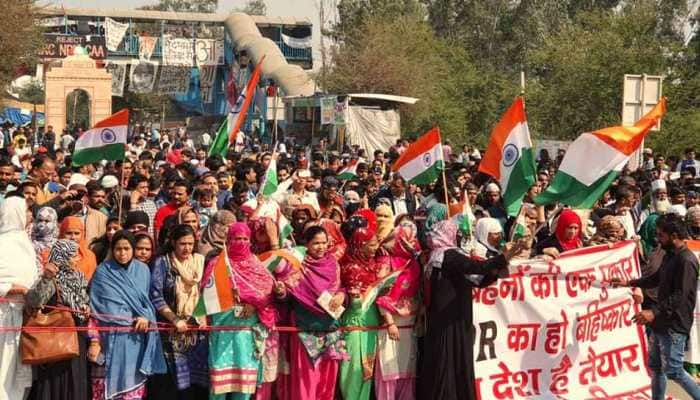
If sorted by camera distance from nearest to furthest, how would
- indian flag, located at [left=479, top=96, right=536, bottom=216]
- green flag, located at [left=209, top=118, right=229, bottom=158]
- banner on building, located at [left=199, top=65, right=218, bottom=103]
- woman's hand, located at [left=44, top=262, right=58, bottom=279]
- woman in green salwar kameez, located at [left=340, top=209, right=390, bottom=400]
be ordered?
1. woman's hand, located at [left=44, top=262, right=58, bottom=279]
2. woman in green salwar kameez, located at [left=340, top=209, right=390, bottom=400]
3. indian flag, located at [left=479, top=96, right=536, bottom=216]
4. green flag, located at [left=209, top=118, right=229, bottom=158]
5. banner on building, located at [left=199, top=65, right=218, bottom=103]

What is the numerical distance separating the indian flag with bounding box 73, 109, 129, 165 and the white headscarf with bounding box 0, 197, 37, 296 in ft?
15.1

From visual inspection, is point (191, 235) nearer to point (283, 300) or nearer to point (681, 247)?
point (283, 300)

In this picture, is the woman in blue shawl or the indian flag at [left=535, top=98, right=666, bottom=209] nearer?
the woman in blue shawl

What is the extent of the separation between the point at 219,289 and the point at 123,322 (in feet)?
2.09

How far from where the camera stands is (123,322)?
760cm

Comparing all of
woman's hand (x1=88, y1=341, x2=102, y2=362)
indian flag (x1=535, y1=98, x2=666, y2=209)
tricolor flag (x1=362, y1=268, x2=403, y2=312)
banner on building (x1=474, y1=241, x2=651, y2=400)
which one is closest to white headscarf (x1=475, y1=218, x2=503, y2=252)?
banner on building (x1=474, y1=241, x2=651, y2=400)

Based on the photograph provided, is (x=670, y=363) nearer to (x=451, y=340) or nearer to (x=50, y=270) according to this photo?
(x=451, y=340)

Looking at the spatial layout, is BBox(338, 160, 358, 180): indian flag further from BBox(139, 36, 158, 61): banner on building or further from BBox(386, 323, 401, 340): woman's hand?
BBox(139, 36, 158, 61): banner on building

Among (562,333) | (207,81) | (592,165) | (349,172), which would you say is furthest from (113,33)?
(562,333)

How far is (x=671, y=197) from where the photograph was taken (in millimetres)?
12711

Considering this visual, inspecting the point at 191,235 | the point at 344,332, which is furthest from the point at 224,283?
the point at 344,332

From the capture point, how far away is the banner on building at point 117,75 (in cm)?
6262

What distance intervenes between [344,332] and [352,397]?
0.45 m

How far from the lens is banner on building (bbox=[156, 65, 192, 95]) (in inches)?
2598
